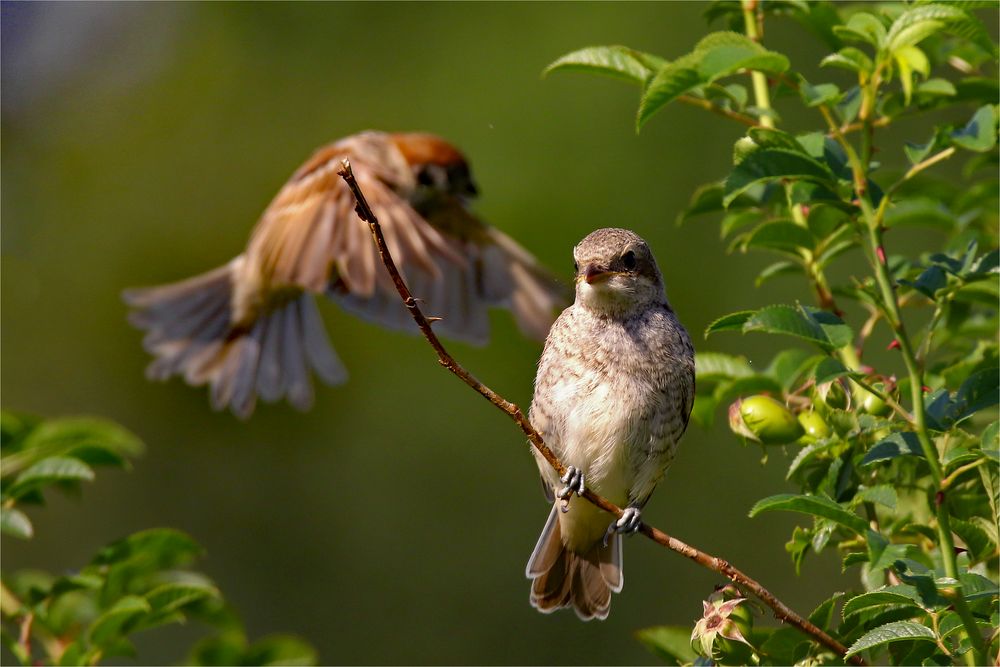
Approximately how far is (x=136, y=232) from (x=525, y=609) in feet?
12.7

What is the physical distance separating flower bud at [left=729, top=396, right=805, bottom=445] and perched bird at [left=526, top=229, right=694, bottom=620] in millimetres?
609

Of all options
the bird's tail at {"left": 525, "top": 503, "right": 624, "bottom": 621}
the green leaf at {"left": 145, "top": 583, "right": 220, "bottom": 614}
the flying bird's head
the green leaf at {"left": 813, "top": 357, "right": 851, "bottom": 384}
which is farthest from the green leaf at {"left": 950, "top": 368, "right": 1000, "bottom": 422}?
the flying bird's head

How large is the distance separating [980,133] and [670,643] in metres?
1.31

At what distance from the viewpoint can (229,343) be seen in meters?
6.79

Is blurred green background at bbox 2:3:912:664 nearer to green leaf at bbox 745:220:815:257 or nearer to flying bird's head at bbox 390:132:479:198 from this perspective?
flying bird's head at bbox 390:132:479:198

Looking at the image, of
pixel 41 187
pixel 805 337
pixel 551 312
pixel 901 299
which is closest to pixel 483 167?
pixel 551 312

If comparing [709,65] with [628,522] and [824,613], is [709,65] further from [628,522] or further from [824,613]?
[628,522]

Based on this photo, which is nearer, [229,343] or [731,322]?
[731,322]

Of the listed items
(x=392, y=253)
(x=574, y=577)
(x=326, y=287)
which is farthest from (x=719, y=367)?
(x=326, y=287)

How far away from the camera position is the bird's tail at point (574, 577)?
12.1 ft

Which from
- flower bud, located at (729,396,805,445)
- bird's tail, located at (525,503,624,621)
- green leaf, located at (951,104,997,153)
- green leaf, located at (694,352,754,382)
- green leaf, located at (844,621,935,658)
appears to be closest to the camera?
green leaf, located at (844,621,935,658)

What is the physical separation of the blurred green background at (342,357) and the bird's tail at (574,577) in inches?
144

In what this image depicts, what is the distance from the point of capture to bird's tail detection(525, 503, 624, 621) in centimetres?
369

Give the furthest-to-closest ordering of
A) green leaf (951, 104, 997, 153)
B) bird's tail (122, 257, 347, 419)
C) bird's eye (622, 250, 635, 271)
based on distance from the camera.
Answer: bird's tail (122, 257, 347, 419) → bird's eye (622, 250, 635, 271) → green leaf (951, 104, 997, 153)
